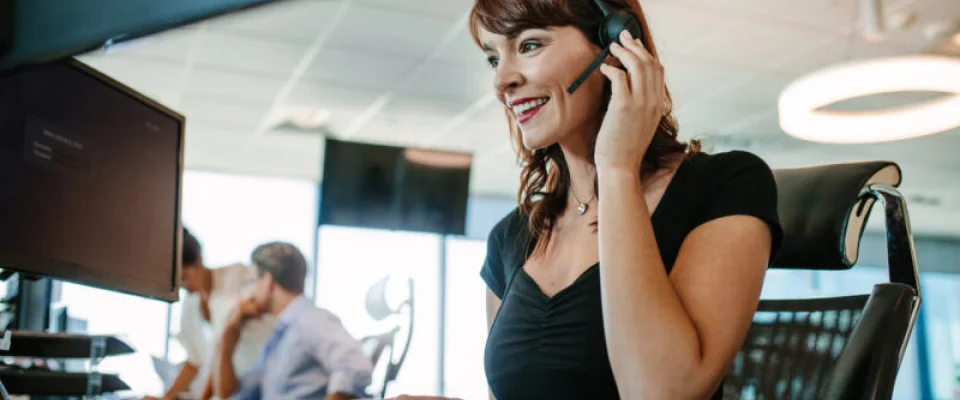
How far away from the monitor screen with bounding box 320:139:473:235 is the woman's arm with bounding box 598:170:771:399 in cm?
406

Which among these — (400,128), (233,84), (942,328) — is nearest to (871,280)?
(942,328)

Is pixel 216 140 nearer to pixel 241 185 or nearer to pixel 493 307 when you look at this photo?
pixel 241 185

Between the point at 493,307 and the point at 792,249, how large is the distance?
1.40ft

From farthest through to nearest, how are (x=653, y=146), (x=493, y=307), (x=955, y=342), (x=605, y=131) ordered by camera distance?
(x=955, y=342) < (x=493, y=307) < (x=653, y=146) < (x=605, y=131)

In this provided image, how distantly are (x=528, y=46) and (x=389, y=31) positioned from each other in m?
3.74

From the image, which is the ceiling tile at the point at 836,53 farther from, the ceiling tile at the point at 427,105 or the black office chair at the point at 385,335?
the black office chair at the point at 385,335

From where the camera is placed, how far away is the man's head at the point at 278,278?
3514 millimetres

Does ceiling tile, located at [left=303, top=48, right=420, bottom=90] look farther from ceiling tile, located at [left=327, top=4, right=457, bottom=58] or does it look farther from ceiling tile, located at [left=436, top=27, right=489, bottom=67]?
ceiling tile, located at [left=436, top=27, right=489, bottom=67]

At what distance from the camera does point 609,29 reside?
40.6 inches

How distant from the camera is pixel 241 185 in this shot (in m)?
7.95

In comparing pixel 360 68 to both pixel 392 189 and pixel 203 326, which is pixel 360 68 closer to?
pixel 392 189

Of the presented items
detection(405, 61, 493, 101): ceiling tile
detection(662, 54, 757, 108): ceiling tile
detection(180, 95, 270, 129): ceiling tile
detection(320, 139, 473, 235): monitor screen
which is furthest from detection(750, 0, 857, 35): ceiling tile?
detection(180, 95, 270, 129): ceiling tile

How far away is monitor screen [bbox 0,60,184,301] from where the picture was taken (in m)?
0.97

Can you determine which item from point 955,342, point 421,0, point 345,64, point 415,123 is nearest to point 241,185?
point 415,123
